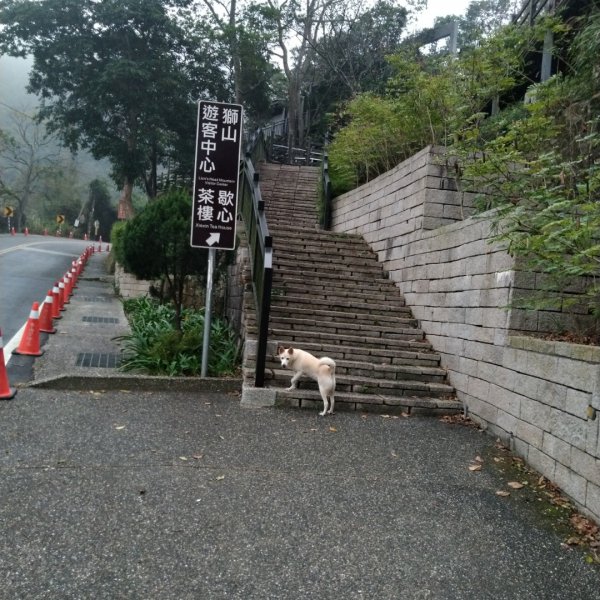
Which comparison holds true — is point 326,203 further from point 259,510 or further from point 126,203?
point 126,203

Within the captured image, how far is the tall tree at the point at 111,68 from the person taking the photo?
Result: 791 inches

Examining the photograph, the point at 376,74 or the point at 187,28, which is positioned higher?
the point at 187,28

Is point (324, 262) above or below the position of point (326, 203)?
below

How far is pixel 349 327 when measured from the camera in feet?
21.1

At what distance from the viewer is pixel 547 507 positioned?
10.8 feet

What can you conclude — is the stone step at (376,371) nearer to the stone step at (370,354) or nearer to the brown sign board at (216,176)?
the stone step at (370,354)

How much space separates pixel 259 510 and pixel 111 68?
20767 mm

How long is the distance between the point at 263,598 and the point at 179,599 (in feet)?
1.22

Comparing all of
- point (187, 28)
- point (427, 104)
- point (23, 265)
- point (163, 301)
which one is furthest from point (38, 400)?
point (187, 28)

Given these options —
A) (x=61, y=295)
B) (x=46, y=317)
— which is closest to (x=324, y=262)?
(x=46, y=317)

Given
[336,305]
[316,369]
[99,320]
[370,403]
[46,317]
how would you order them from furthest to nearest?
[99,320], [46,317], [336,305], [370,403], [316,369]

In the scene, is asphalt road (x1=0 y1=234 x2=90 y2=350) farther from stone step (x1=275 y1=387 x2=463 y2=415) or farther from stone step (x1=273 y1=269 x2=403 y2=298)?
stone step (x1=275 y1=387 x2=463 y2=415)

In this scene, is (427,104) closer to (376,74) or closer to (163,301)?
(163,301)

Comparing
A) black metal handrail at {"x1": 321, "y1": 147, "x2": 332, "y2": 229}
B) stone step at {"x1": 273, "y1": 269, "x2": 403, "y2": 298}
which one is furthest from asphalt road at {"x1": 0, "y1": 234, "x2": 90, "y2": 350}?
black metal handrail at {"x1": 321, "y1": 147, "x2": 332, "y2": 229}
